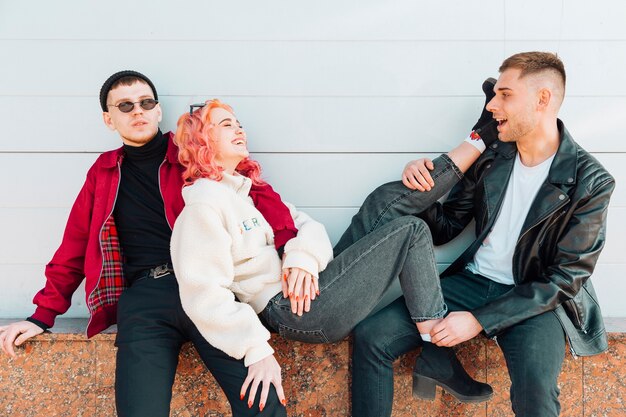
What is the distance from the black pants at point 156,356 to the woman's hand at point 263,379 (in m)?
0.03

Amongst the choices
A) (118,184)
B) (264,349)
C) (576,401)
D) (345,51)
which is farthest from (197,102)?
(576,401)

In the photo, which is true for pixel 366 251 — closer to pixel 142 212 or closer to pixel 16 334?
pixel 142 212

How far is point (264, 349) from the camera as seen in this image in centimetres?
236

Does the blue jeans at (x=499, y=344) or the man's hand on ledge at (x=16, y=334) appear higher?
the man's hand on ledge at (x=16, y=334)

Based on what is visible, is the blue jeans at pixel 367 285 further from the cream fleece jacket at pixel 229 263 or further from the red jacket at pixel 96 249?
the red jacket at pixel 96 249

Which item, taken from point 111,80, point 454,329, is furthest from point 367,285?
point 111,80

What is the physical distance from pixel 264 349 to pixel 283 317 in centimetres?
20

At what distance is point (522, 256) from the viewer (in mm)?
2713

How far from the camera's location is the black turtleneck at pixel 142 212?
9.20 ft

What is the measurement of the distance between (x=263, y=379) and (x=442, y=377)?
31.2 inches

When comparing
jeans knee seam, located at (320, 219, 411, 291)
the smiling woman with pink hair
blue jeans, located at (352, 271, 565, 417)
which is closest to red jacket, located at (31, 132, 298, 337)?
the smiling woman with pink hair

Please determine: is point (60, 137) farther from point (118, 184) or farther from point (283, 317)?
point (283, 317)

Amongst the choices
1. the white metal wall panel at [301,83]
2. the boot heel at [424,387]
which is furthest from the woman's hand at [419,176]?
the boot heel at [424,387]

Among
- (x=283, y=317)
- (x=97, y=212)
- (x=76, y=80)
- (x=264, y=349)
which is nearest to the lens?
(x=264, y=349)
